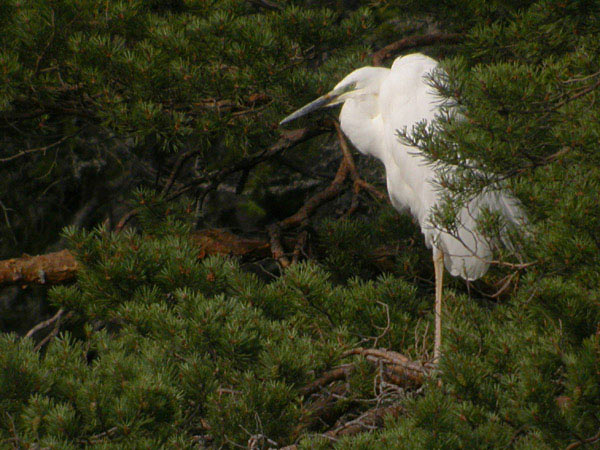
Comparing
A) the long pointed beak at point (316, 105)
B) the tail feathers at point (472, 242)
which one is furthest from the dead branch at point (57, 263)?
the tail feathers at point (472, 242)

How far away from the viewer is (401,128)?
179 cm

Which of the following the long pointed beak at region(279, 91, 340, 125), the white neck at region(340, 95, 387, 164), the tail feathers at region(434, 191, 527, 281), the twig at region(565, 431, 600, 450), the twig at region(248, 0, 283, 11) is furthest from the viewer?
the twig at region(248, 0, 283, 11)

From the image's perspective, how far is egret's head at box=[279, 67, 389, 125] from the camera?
6.19ft

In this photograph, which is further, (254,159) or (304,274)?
(254,159)

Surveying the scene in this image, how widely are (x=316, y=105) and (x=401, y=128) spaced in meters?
0.26

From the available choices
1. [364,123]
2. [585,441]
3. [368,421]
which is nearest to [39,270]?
[364,123]

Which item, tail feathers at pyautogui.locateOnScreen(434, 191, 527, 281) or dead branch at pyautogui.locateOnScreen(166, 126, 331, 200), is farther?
dead branch at pyautogui.locateOnScreen(166, 126, 331, 200)

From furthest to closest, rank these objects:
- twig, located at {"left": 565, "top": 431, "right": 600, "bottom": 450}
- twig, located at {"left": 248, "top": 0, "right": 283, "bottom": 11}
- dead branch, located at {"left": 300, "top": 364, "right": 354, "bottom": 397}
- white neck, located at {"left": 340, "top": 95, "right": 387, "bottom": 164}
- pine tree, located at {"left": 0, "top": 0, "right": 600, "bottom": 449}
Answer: twig, located at {"left": 248, "top": 0, "right": 283, "bottom": 11}, white neck, located at {"left": 340, "top": 95, "right": 387, "bottom": 164}, dead branch, located at {"left": 300, "top": 364, "right": 354, "bottom": 397}, pine tree, located at {"left": 0, "top": 0, "right": 600, "bottom": 449}, twig, located at {"left": 565, "top": 431, "right": 600, "bottom": 450}

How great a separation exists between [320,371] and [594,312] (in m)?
0.46

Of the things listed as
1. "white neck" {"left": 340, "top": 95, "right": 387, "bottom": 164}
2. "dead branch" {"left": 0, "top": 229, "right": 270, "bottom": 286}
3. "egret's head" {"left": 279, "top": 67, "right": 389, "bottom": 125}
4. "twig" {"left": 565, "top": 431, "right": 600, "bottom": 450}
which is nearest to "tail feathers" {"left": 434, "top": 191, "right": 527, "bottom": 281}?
"white neck" {"left": 340, "top": 95, "right": 387, "bottom": 164}

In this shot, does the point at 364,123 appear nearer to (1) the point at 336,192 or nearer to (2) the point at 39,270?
(1) the point at 336,192

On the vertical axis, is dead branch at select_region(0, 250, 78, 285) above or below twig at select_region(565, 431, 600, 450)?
below

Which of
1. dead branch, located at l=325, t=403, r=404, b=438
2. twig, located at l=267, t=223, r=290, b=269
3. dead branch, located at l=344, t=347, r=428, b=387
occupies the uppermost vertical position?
dead branch, located at l=344, t=347, r=428, b=387

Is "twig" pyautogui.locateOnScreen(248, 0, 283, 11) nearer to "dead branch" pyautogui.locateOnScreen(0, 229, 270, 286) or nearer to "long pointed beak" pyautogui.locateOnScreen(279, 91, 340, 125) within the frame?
"long pointed beak" pyautogui.locateOnScreen(279, 91, 340, 125)
